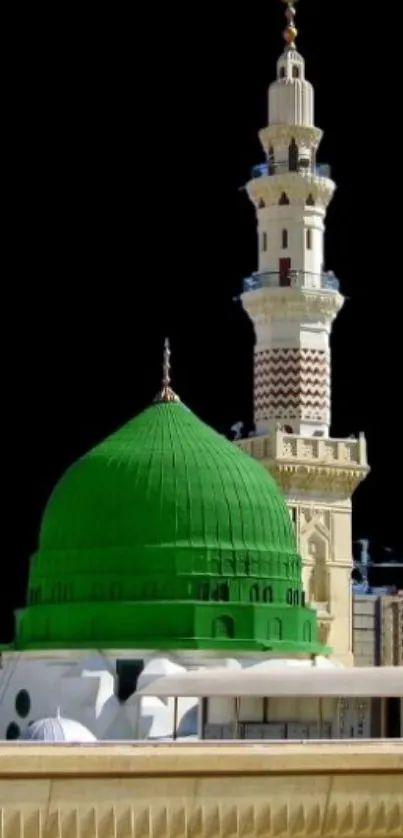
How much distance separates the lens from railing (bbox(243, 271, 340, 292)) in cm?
3678

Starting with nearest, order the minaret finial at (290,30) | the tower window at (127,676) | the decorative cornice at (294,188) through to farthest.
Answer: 1. the tower window at (127,676)
2. the decorative cornice at (294,188)
3. the minaret finial at (290,30)

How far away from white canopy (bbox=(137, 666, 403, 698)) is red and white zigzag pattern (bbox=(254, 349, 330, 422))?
31.2 ft

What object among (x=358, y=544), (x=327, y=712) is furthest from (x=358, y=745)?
(x=358, y=544)

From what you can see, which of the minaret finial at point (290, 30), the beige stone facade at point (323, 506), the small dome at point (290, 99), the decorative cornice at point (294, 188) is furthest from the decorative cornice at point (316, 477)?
the minaret finial at point (290, 30)

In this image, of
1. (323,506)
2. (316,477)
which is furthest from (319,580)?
(316,477)

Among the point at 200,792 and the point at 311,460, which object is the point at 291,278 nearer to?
the point at 311,460

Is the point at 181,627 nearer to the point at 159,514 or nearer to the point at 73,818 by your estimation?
the point at 159,514

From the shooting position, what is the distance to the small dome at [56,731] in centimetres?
2473

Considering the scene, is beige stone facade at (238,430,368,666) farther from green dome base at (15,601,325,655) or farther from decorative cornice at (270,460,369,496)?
green dome base at (15,601,325,655)

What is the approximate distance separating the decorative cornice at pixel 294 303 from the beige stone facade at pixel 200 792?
1001 inches

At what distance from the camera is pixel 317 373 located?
36.4 m

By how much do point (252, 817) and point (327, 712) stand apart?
1532 cm

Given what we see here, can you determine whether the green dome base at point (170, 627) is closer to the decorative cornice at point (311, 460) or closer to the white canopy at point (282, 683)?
the white canopy at point (282, 683)

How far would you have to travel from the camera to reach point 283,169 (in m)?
37.3
